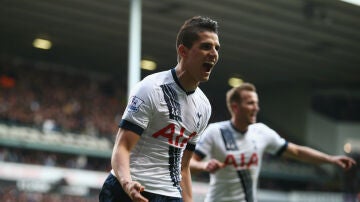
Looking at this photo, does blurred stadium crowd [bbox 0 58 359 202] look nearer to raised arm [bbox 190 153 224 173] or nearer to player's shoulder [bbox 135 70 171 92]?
raised arm [bbox 190 153 224 173]

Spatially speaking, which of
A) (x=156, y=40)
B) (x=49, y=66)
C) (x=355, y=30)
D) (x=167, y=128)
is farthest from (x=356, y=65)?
(x=167, y=128)

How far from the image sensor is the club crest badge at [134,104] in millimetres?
4652

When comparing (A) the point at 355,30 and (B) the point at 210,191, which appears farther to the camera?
(A) the point at 355,30

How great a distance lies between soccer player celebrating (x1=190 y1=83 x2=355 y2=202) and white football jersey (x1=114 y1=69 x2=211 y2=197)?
2.64 meters

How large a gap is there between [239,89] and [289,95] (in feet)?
88.0

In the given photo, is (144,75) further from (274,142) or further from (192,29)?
(192,29)

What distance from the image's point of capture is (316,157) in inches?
307

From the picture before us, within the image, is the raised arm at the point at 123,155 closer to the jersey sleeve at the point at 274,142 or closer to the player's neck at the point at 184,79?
the player's neck at the point at 184,79

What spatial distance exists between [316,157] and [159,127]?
11.2 ft

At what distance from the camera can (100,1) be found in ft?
68.2

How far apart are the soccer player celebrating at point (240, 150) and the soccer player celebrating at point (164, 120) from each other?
2.68 meters

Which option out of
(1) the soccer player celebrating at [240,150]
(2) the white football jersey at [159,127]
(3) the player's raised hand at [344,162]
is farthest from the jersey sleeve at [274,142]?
(2) the white football jersey at [159,127]

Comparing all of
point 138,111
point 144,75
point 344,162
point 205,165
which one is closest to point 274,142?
point 344,162

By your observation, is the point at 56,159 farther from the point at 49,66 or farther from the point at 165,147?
the point at 165,147
